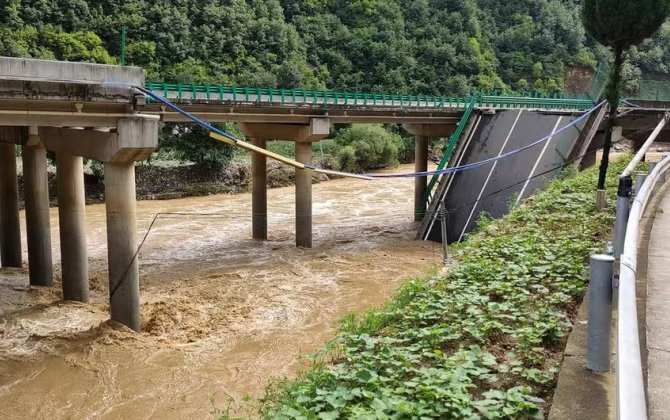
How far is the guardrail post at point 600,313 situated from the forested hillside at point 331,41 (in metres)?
46.2

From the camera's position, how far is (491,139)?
24.0 meters

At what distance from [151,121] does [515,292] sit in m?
9.50

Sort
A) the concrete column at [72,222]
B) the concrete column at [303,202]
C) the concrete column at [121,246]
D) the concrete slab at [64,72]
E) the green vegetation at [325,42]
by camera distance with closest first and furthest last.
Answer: the concrete slab at [64,72] < the concrete column at [121,246] < the concrete column at [72,222] < the concrete column at [303,202] < the green vegetation at [325,42]

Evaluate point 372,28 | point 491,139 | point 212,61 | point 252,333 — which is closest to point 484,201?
point 491,139

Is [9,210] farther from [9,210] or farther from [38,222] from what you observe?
[38,222]

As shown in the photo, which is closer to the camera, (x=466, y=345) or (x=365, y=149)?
(x=466, y=345)

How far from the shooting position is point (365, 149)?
4825cm

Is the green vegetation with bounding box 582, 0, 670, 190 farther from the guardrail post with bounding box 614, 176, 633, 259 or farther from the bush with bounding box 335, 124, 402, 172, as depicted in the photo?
the bush with bounding box 335, 124, 402, 172

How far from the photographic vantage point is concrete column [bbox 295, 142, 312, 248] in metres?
22.7

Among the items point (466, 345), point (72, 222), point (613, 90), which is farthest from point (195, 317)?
point (613, 90)

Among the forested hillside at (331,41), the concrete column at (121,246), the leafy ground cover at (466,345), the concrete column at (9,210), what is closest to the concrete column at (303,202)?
the concrete column at (9,210)

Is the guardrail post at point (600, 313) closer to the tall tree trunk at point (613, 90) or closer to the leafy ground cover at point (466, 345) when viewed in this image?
the leafy ground cover at point (466, 345)

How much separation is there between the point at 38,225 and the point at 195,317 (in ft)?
20.2

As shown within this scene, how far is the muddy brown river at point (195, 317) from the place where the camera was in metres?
10.4
